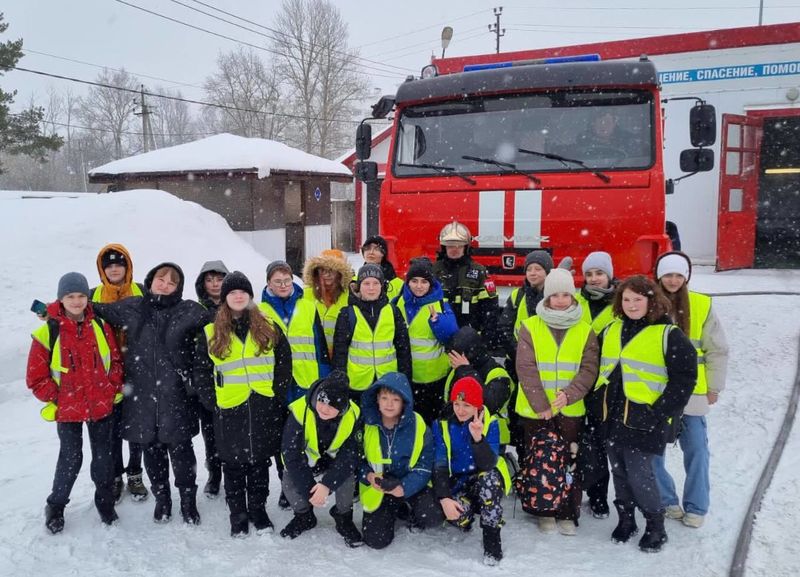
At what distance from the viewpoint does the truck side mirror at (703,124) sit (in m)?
5.08

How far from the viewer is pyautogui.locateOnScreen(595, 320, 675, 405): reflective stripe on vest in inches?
128

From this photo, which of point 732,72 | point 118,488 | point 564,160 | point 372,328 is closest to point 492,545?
point 372,328

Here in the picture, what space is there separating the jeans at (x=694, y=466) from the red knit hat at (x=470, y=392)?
111 cm

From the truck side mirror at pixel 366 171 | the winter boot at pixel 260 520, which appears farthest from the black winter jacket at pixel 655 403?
the truck side mirror at pixel 366 171

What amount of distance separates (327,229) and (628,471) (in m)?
14.3

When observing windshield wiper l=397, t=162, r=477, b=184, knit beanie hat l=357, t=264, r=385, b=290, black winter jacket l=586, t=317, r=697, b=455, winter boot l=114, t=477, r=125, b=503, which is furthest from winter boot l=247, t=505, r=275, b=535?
windshield wiper l=397, t=162, r=477, b=184

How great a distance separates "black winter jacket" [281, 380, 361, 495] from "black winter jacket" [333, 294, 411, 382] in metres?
0.34

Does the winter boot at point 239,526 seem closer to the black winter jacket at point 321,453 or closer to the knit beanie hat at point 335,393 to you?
the black winter jacket at point 321,453

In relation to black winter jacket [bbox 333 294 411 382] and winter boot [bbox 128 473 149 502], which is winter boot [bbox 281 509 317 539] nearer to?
black winter jacket [bbox 333 294 411 382]

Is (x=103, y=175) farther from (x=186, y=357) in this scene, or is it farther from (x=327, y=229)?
(x=186, y=357)

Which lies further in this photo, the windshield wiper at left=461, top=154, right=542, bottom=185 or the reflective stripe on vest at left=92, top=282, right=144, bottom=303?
the windshield wiper at left=461, top=154, right=542, bottom=185

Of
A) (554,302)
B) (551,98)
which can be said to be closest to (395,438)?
(554,302)

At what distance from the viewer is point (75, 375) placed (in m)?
3.56

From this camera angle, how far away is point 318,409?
3.37 metres
